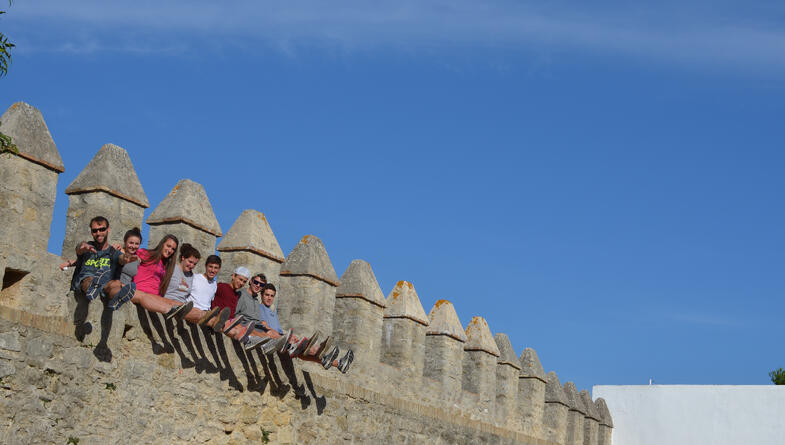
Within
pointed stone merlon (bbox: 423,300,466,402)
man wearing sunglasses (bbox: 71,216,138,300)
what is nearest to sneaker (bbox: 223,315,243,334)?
man wearing sunglasses (bbox: 71,216,138,300)

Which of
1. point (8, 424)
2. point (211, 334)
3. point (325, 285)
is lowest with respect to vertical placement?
point (8, 424)

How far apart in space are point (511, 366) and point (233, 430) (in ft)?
30.2

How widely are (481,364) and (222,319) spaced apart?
27.9ft

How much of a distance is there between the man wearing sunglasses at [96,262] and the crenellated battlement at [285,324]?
0.18 meters

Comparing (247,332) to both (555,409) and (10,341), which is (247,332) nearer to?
(10,341)

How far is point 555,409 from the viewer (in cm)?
2091

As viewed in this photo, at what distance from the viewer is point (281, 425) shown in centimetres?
1111

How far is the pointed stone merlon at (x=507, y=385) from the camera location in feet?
59.9

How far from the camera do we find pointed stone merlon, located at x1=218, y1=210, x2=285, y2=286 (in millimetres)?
12539

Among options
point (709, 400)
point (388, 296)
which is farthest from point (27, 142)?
point (709, 400)

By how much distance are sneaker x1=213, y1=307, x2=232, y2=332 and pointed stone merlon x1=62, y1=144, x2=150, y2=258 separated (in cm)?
165

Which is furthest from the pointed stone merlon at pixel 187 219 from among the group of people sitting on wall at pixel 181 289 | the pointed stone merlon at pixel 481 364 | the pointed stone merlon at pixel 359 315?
the pointed stone merlon at pixel 481 364

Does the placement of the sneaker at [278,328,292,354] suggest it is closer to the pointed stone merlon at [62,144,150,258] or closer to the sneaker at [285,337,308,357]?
the sneaker at [285,337,308,357]

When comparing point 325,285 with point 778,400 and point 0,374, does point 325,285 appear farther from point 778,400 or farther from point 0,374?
point 778,400
